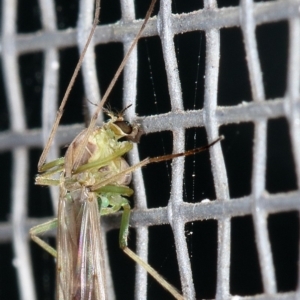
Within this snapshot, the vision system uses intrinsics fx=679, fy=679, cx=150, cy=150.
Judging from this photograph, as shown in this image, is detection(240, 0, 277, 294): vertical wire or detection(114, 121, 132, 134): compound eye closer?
detection(240, 0, 277, 294): vertical wire

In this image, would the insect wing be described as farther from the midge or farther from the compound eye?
the compound eye

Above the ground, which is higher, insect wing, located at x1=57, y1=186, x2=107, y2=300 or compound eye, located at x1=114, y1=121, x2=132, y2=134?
compound eye, located at x1=114, y1=121, x2=132, y2=134

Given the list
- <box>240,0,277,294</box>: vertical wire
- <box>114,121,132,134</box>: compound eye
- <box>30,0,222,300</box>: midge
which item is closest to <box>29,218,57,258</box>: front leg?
<box>30,0,222,300</box>: midge

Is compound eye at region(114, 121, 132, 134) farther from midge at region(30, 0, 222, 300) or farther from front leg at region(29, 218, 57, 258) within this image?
front leg at region(29, 218, 57, 258)

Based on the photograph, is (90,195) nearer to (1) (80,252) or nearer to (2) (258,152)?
(1) (80,252)

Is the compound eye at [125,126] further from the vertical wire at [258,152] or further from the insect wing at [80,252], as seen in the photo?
the vertical wire at [258,152]

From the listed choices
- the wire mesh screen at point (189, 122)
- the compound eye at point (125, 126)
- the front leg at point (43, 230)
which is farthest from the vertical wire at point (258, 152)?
the front leg at point (43, 230)
